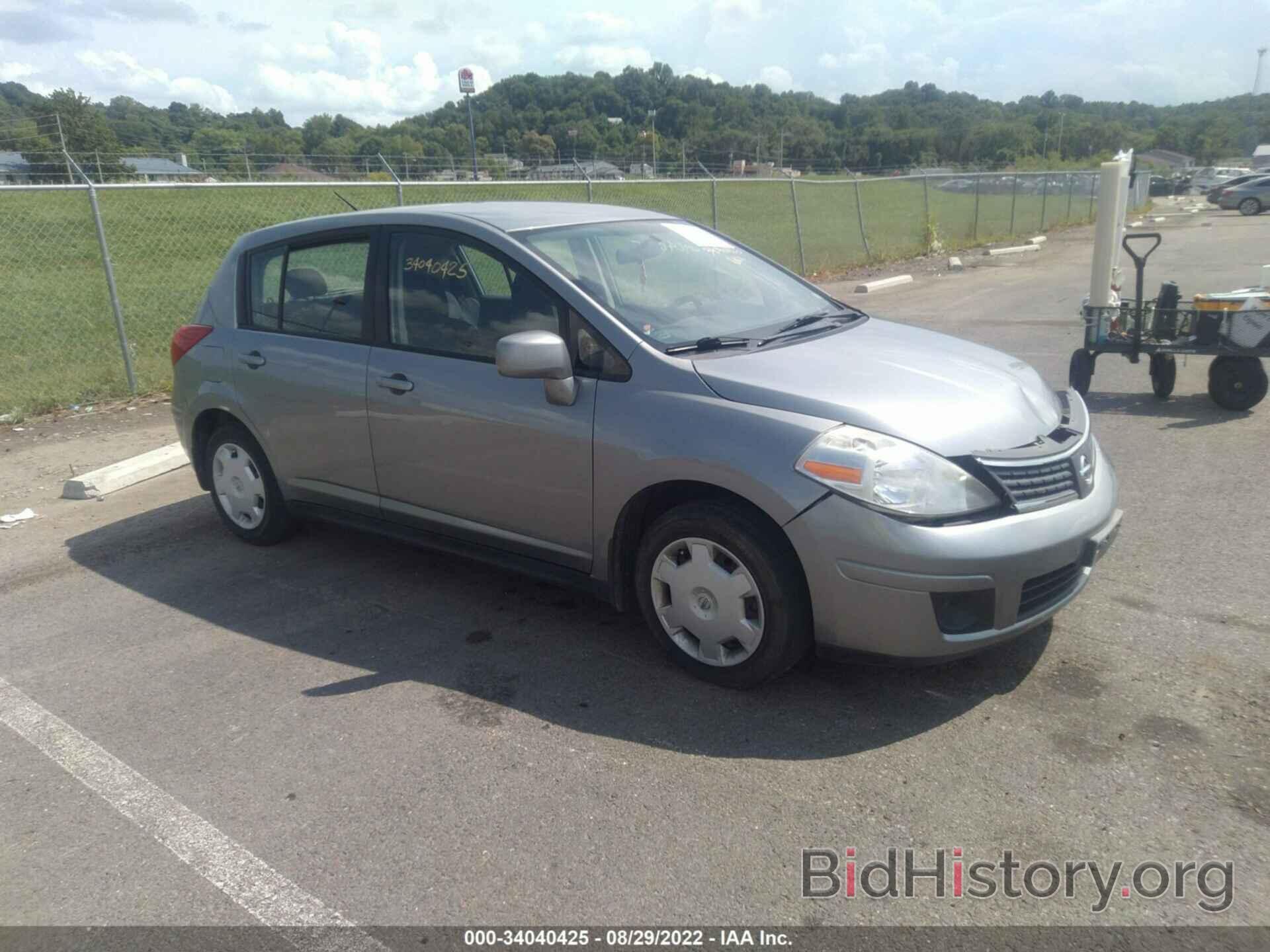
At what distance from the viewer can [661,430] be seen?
3.73 m

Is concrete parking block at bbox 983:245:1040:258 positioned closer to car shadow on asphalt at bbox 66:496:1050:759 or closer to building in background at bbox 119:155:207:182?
building in background at bbox 119:155:207:182

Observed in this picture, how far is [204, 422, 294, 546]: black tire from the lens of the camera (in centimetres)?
546

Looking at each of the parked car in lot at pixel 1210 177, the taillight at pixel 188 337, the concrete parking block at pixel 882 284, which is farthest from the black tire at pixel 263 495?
the parked car in lot at pixel 1210 177

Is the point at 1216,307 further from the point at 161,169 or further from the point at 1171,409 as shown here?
the point at 161,169

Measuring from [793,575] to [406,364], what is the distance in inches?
82.4

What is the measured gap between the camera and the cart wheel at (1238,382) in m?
7.43

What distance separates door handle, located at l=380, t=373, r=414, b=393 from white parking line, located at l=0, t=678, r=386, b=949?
6.14 ft

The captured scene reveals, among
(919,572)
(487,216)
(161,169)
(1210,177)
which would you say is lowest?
(1210,177)

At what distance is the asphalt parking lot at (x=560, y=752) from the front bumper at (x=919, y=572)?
0.33m

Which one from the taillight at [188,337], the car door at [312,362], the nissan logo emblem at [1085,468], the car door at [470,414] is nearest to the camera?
the nissan logo emblem at [1085,468]

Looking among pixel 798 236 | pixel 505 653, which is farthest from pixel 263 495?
pixel 798 236

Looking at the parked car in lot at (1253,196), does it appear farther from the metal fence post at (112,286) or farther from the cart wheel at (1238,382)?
the metal fence post at (112,286)

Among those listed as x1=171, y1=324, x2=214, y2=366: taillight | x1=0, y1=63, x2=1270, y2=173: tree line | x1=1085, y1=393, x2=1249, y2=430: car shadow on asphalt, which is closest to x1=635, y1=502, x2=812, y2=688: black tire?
x1=171, y1=324, x2=214, y2=366: taillight

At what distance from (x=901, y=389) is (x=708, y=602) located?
1.06 m
